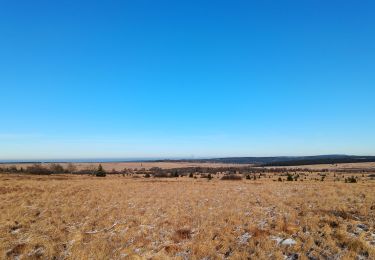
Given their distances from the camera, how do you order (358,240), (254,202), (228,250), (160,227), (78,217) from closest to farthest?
1. (358,240)
2. (228,250)
3. (160,227)
4. (78,217)
5. (254,202)

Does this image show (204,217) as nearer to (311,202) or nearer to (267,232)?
(267,232)

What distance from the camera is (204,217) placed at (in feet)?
58.6

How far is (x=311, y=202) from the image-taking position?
20766 millimetres

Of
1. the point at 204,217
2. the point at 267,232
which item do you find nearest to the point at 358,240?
the point at 267,232

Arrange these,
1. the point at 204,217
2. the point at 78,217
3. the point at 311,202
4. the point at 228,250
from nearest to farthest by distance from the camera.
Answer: the point at 228,250
the point at 204,217
the point at 78,217
the point at 311,202

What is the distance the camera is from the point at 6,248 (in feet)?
43.9

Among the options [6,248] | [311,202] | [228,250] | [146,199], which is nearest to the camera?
[228,250]

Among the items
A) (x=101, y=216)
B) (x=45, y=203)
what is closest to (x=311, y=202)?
(x=101, y=216)

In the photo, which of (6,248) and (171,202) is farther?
(171,202)

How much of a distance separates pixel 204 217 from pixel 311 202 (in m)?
8.06

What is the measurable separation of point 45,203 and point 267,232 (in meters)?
17.8

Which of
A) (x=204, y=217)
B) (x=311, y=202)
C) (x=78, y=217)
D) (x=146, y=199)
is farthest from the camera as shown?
(x=146, y=199)

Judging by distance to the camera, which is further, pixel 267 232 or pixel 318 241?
pixel 267 232

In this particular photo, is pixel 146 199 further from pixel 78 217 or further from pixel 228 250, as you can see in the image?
pixel 228 250
